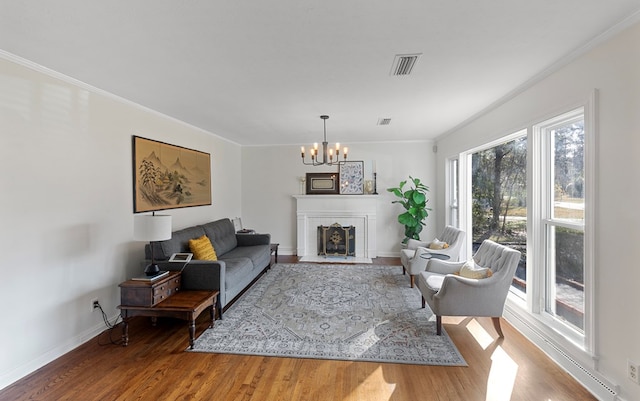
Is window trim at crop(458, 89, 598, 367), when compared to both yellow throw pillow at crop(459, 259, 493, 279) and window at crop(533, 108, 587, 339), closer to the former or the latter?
window at crop(533, 108, 587, 339)

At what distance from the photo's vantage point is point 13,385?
2.16 meters

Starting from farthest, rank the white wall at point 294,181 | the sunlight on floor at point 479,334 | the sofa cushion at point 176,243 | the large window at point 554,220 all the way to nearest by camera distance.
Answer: the white wall at point 294,181 < the sofa cushion at point 176,243 < the sunlight on floor at point 479,334 < the large window at point 554,220

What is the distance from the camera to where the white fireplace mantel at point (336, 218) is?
6.15 metres

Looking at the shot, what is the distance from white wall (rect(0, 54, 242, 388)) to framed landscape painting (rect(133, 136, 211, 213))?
0.44ft

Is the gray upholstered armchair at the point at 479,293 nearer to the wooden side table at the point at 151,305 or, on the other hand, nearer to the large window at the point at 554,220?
the large window at the point at 554,220

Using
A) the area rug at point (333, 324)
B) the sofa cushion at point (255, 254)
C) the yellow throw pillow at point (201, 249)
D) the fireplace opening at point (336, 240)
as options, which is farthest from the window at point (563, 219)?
the yellow throw pillow at point (201, 249)

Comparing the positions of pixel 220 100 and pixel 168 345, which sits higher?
pixel 220 100

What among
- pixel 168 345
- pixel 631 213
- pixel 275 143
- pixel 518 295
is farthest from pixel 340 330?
pixel 275 143

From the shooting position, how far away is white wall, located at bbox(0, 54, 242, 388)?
2201mm

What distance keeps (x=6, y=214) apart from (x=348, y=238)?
510cm

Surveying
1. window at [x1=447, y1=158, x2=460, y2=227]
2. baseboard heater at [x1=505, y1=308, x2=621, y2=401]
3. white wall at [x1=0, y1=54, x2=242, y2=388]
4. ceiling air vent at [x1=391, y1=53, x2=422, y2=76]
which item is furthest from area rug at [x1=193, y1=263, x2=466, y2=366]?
ceiling air vent at [x1=391, y1=53, x2=422, y2=76]

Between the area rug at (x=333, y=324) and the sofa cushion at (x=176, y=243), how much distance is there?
3.36ft

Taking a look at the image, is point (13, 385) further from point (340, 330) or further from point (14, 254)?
point (340, 330)

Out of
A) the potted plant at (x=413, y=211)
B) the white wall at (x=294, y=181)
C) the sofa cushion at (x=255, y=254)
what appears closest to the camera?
the sofa cushion at (x=255, y=254)
